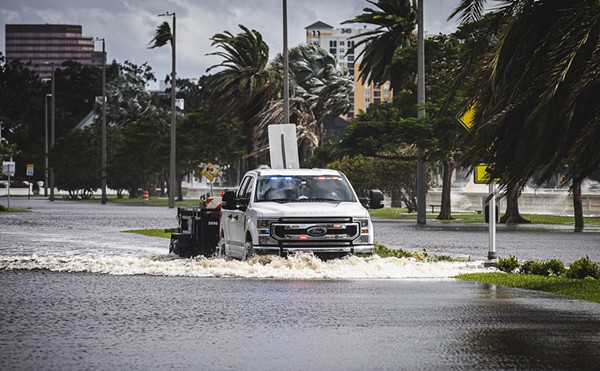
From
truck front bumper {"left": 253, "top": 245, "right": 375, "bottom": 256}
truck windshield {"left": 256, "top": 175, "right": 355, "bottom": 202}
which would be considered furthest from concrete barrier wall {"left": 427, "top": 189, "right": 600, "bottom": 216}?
truck front bumper {"left": 253, "top": 245, "right": 375, "bottom": 256}

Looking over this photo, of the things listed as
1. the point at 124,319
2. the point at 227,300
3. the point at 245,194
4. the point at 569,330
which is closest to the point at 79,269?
the point at 245,194

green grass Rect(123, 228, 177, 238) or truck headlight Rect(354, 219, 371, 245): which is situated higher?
truck headlight Rect(354, 219, 371, 245)

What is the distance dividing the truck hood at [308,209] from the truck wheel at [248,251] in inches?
24.7

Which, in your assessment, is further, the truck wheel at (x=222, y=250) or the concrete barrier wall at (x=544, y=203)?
the concrete barrier wall at (x=544, y=203)

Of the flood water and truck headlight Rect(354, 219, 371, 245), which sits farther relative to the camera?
truck headlight Rect(354, 219, 371, 245)

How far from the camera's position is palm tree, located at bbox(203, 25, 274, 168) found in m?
74.5

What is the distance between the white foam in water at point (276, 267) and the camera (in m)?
20.0

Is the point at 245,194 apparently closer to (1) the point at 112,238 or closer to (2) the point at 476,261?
(2) the point at 476,261

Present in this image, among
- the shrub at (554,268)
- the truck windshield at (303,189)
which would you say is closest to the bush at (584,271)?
the shrub at (554,268)

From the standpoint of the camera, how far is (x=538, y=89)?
15664 mm

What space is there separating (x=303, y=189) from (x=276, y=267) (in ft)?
6.77

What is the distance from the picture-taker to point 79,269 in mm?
21156

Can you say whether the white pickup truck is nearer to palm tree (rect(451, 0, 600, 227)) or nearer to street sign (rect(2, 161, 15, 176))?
palm tree (rect(451, 0, 600, 227))

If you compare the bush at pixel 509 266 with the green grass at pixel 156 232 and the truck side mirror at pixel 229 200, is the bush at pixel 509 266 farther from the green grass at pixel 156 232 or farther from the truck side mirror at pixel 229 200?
the green grass at pixel 156 232
